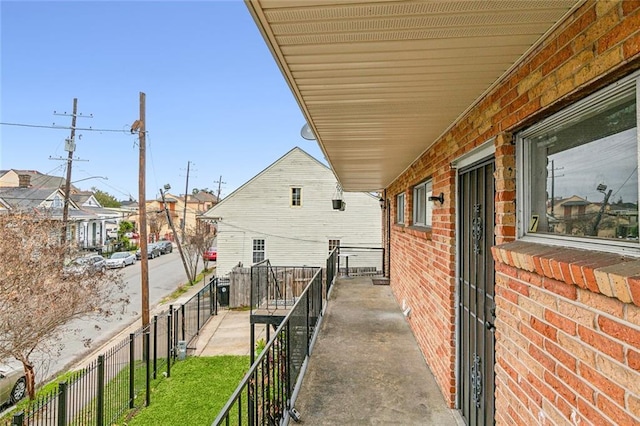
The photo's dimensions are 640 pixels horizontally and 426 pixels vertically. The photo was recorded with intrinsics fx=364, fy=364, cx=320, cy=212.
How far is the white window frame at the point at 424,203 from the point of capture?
504 cm

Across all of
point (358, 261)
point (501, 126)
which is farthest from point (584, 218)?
point (358, 261)

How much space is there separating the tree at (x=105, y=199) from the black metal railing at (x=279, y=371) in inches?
2217

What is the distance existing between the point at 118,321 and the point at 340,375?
38.6 ft

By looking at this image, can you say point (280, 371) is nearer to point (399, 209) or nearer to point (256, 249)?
point (399, 209)

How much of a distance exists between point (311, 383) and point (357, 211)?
14.7 m

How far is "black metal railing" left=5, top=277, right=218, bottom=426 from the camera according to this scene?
4.77 metres

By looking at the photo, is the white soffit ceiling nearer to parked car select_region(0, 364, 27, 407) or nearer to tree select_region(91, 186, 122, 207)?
parked car select_region(0, 364, 27, 407)

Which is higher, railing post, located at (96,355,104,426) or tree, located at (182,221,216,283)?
tree, located at (182,221,216,283)

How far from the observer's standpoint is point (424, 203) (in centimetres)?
555

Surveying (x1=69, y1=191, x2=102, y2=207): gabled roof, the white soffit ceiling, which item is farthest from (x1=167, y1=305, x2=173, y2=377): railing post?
(x1=69, y1=191, x2=102, y2=207): gabled roof

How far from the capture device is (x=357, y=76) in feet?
6.69

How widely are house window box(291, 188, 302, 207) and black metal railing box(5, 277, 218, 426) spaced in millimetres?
9353

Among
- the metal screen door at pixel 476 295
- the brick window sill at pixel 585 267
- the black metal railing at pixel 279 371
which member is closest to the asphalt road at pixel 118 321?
the black metal railing at pixel 279 371

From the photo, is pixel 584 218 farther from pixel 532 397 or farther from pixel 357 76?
pixel 357 76
